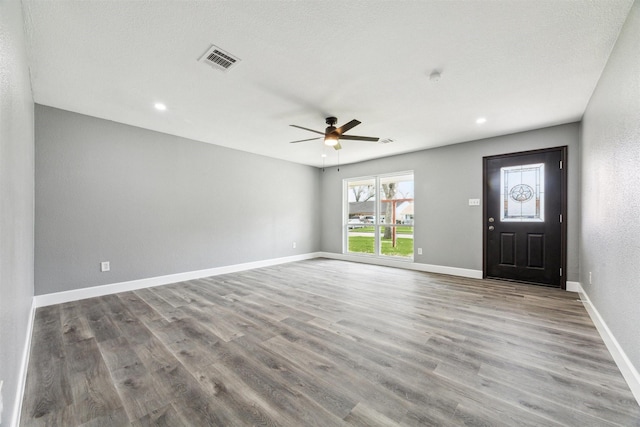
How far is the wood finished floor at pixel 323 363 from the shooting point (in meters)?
1.47

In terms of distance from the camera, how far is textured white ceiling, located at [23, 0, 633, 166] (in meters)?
1.80

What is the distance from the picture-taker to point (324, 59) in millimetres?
2309

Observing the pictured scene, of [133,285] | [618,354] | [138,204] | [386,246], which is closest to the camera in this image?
[618,354]

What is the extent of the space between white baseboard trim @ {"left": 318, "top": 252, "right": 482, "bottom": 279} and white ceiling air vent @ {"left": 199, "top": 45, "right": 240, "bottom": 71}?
4.80 m

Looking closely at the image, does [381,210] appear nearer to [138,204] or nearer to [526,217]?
[526,217]

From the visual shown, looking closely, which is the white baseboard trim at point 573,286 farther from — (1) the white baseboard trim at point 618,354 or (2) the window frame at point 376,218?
(2) the window frame at point 376,218

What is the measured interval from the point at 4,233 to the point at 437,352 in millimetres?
2807

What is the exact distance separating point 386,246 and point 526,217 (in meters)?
2.89

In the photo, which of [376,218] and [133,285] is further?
[376,218]

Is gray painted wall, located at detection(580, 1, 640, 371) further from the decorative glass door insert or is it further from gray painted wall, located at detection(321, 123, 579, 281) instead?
the decorative glass door insert

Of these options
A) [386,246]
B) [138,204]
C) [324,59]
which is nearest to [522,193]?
[386,246]

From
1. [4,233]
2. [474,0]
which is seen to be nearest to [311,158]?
[474,0]

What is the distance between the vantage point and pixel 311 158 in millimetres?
6082

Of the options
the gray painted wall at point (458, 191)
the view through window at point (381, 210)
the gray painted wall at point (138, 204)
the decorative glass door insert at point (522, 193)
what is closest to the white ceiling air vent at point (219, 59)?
the gray painted wall at point (138, 204)
